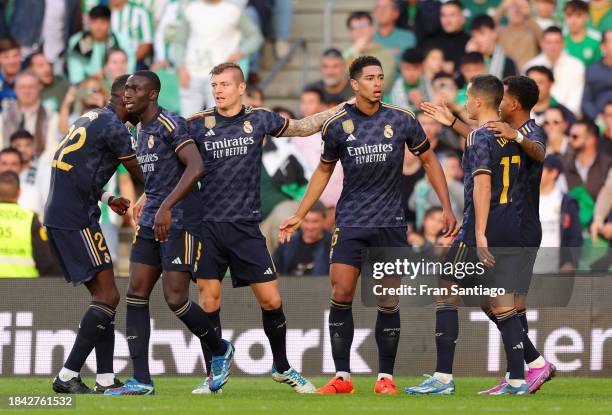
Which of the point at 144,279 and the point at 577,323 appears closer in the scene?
the point at 144,279

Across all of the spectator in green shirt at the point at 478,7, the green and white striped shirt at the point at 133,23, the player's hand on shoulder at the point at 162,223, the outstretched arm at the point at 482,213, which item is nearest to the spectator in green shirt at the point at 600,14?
the spectator in green shirt at the point at 478,7

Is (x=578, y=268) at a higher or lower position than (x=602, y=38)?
lower

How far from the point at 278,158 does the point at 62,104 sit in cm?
351

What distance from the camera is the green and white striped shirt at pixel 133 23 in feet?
60.0

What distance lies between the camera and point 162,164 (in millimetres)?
10469

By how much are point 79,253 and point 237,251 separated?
120 cm

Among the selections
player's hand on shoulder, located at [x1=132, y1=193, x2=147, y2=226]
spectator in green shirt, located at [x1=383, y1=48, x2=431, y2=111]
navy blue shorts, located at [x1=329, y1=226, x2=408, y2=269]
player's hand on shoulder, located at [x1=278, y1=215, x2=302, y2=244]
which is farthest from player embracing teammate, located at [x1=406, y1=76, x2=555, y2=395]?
spectator in green shirt, located at [x1=383, y1=48, x2=431, y2=111]

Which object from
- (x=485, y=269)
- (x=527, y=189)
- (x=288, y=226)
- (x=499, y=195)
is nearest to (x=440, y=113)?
(x=499, y=195)

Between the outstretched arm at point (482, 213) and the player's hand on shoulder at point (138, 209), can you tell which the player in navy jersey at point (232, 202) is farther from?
the outstretched arm at point (482, 213)

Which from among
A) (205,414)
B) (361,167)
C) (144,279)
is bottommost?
(205,414)

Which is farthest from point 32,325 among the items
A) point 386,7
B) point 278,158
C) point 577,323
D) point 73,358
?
point 386,7

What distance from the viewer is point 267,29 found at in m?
19.0

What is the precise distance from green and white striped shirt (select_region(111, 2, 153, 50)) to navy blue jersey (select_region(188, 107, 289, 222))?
25.5ft

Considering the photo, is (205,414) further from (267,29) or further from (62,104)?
(267,29)
